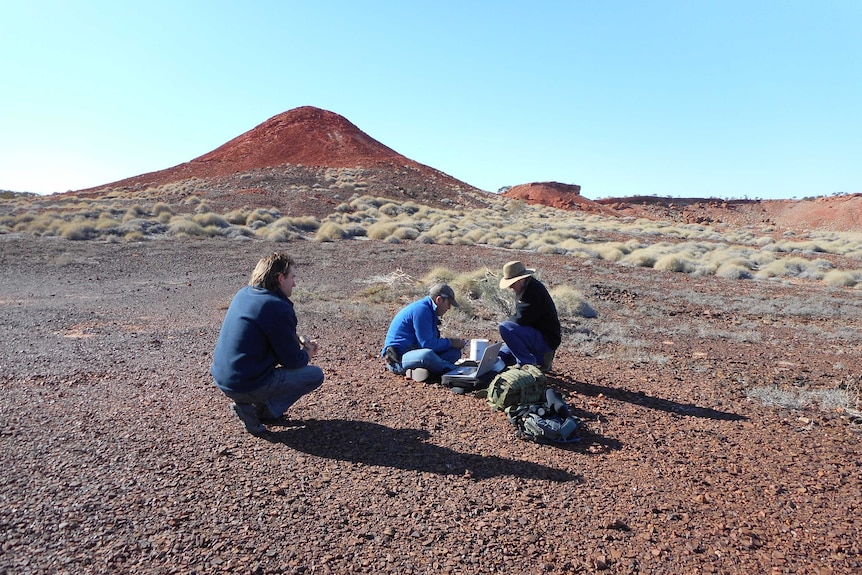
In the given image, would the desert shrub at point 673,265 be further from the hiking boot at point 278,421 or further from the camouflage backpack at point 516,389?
the hiking boot at point 278,421

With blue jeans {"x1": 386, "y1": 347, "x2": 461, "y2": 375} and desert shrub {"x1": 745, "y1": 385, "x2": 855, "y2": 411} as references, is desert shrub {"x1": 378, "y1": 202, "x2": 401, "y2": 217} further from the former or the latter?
desert shrub {"x1": 745, "y1": 385, "x2": 855, "y2": 411}

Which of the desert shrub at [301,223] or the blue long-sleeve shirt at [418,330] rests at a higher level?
the desert shrub at [301,223]

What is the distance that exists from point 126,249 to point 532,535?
19.0m

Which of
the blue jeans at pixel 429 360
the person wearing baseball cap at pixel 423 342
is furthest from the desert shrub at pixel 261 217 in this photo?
the blue jeans at pixel 429 360

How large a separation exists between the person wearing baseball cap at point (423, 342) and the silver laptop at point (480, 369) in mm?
133

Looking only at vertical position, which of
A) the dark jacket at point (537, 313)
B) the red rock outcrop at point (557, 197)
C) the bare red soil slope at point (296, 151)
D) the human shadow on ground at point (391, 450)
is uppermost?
the bare red soil slope at point (296, 151)

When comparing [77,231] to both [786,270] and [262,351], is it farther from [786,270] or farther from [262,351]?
[786,270]

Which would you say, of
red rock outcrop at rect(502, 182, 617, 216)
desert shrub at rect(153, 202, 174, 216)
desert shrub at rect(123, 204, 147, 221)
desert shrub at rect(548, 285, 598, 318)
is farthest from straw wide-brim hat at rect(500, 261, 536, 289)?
red rock outcrop at rect(502, 182, 617, 216)

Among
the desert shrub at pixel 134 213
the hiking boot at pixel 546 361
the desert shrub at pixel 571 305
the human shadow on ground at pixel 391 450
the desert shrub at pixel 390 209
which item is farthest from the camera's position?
the desert shrub at pixel 390 209

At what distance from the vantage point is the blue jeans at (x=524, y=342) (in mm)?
5527

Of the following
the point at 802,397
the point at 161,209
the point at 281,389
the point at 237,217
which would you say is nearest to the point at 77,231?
the point at 237,217

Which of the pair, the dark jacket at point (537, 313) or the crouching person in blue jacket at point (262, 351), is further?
the dark jacket at point (537, 313)

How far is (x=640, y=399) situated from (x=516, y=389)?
58.1 inches

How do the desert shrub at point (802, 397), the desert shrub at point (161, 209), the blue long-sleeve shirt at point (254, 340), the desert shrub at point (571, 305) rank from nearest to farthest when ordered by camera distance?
1. the blue long-sleeve shirt at point (254, 340)
2. the desert shrub at point (802, 397)
3. the desert shrub at point (571, 305)
4. the desert shrub at point (161, 209)
